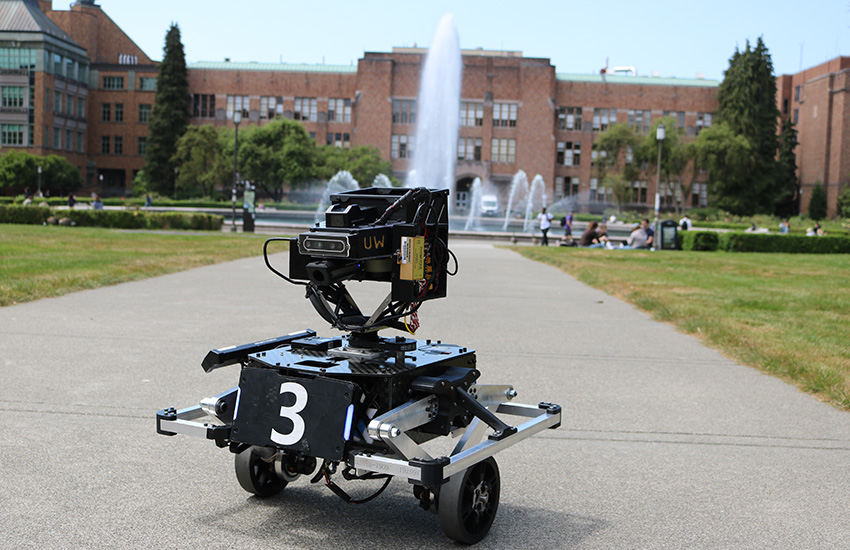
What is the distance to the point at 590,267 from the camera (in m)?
23.0

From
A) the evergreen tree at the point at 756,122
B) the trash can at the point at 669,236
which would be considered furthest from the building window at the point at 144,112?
the trash can at the point at 669,236

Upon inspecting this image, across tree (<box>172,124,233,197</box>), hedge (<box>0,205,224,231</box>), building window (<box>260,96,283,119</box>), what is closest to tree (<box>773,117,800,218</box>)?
building window (<box>260,96,283,119</box>)

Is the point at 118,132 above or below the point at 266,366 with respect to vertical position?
above

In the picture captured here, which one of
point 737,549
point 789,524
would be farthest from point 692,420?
point 737,549

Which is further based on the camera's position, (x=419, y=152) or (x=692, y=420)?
(x=419, y=152)

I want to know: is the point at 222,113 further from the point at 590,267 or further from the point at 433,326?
the point at 433,326

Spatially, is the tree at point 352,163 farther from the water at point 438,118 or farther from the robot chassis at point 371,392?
the robot chassis at point 371,392

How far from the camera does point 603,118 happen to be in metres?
96.2

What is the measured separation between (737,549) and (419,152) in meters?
89.2

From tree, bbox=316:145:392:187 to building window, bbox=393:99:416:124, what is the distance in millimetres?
11610

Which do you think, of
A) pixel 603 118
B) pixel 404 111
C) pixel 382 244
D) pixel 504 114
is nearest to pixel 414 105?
pixel 404 111

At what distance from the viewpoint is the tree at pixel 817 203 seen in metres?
83.6

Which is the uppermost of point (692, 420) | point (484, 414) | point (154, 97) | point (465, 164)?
point (154, 97)

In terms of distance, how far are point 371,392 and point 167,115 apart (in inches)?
3709
